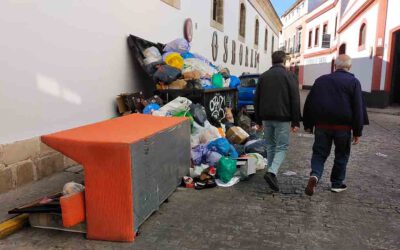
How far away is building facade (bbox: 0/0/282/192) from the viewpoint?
4.24m

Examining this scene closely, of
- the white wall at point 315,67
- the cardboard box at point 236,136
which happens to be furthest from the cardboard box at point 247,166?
the white wall at point 315,67

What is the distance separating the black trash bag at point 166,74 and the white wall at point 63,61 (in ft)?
2.26

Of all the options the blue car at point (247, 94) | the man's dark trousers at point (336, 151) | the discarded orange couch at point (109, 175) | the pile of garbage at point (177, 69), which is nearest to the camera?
the discarded orange couch at point (109, 175)

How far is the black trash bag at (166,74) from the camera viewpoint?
22.3 ft

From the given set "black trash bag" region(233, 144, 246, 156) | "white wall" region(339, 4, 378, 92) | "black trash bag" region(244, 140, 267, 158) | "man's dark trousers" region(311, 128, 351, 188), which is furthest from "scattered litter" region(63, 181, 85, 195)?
"white wall" region(339, 4, 378, 92)

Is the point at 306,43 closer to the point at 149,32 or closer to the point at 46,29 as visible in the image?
the point at 149,32

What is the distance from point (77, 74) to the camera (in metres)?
5.45

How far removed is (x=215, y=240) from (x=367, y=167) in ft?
12.3

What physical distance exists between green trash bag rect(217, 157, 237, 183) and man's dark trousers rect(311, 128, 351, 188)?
1075 mm

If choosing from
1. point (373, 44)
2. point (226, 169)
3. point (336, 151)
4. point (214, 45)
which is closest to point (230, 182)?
point (226, 169)

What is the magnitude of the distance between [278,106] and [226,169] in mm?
1124

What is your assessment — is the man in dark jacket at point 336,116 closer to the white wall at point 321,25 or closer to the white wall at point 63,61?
the white wall at point 63,61

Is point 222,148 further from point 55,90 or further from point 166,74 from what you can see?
point 55,90

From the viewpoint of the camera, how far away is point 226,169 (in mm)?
4852
